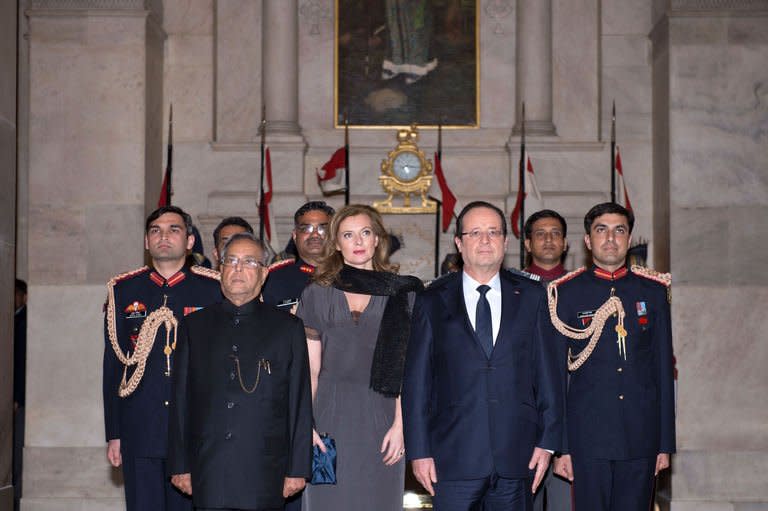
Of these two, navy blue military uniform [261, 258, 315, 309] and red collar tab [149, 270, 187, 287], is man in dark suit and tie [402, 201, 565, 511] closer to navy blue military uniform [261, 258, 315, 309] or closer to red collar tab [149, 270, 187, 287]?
red collar tab [149, 270, 187, 287]

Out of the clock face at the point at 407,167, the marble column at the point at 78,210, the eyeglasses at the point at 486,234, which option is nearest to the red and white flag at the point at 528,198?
the clock face at the point at 407,167

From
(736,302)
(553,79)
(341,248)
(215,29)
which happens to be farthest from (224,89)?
(341,248)

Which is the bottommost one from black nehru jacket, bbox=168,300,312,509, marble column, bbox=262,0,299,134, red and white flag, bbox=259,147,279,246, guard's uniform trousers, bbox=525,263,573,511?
guard's uniform trousers, bbox=525,263,573,511

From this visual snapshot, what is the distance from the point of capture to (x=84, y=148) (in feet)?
34.6

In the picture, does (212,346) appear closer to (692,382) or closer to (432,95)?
(692,382)

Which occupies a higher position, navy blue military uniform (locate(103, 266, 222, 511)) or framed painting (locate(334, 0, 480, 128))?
framed painting (locate(334, 0, 480, 128))

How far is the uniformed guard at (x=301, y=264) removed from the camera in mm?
7254

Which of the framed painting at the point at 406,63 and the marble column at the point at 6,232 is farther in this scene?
the framed painting at the point at 406,63

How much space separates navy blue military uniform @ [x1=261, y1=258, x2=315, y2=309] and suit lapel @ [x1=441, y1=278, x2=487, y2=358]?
1.87 metres

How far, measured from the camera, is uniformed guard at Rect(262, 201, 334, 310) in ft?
23.8

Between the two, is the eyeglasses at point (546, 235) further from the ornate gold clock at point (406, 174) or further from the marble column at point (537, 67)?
the marble column at point (537, 67)

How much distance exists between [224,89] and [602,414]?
6.95m

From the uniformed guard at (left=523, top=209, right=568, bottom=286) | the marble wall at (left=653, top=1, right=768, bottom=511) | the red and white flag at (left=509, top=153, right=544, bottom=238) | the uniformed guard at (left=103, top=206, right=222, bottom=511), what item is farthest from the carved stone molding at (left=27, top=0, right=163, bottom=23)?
the marble wall at (left=653, top=1, right=768, bottom=511)

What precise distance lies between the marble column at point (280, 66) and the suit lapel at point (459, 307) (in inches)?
265
